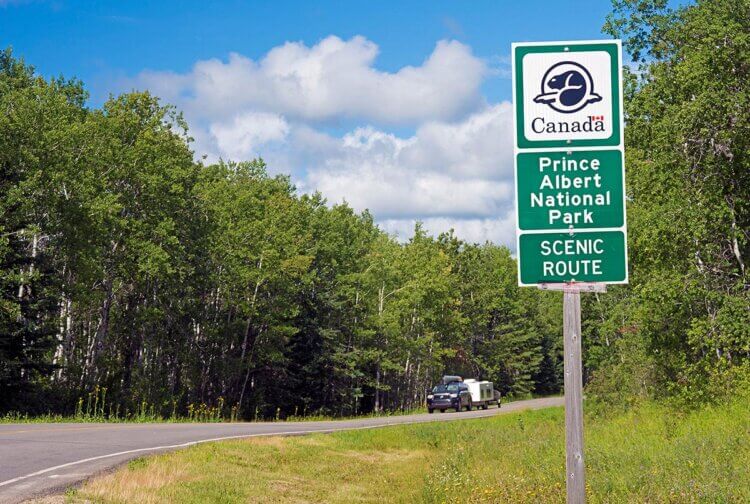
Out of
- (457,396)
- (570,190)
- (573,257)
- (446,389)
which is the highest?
(570,190)

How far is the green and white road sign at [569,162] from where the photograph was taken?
199 inches

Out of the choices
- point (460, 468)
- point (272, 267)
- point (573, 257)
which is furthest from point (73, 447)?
point (272, 267)

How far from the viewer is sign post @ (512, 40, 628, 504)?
5066 millimetres

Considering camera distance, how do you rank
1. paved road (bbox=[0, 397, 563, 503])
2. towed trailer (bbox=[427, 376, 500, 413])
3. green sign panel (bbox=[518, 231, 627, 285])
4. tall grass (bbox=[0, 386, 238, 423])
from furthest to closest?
1. towed trailer (bbox=[427, 376, 500, 413])
2. tall grass (bbox=[0, 386, 238, 423])
3. paved road (bbox=[0, 397, 563, 503])
4. green sign panel (bbox=[518, 231, 627, 285])

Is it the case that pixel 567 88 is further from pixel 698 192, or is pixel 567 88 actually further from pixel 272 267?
pixel 272 267

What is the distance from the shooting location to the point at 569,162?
5.13 metres

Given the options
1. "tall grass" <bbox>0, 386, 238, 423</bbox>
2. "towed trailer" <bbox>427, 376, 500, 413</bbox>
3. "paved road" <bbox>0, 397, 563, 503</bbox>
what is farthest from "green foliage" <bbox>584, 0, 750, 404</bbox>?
"towed trailer" <bbox>427, 376, 500, 413</bbox>

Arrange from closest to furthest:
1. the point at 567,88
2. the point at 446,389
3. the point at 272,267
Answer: the point at 567,88 → the point at 272,267 → the point at 446,389

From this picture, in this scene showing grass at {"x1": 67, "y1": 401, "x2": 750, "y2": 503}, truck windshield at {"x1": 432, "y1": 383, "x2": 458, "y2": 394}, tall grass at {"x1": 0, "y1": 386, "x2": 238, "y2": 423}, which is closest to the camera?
grass at {"x1": 67, "y1": 401, "x2": 750, "y2": 503}

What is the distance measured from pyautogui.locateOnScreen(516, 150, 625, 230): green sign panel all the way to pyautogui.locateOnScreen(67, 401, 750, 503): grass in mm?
5653

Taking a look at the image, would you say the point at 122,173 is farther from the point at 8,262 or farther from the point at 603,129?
the point at 603,129

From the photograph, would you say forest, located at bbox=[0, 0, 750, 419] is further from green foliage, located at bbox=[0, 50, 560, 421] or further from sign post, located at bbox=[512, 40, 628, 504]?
sign post, located at bbox=[512, 40, 628, 504]

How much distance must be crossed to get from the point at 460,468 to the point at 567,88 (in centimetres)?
1250

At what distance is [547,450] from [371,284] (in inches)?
1668
